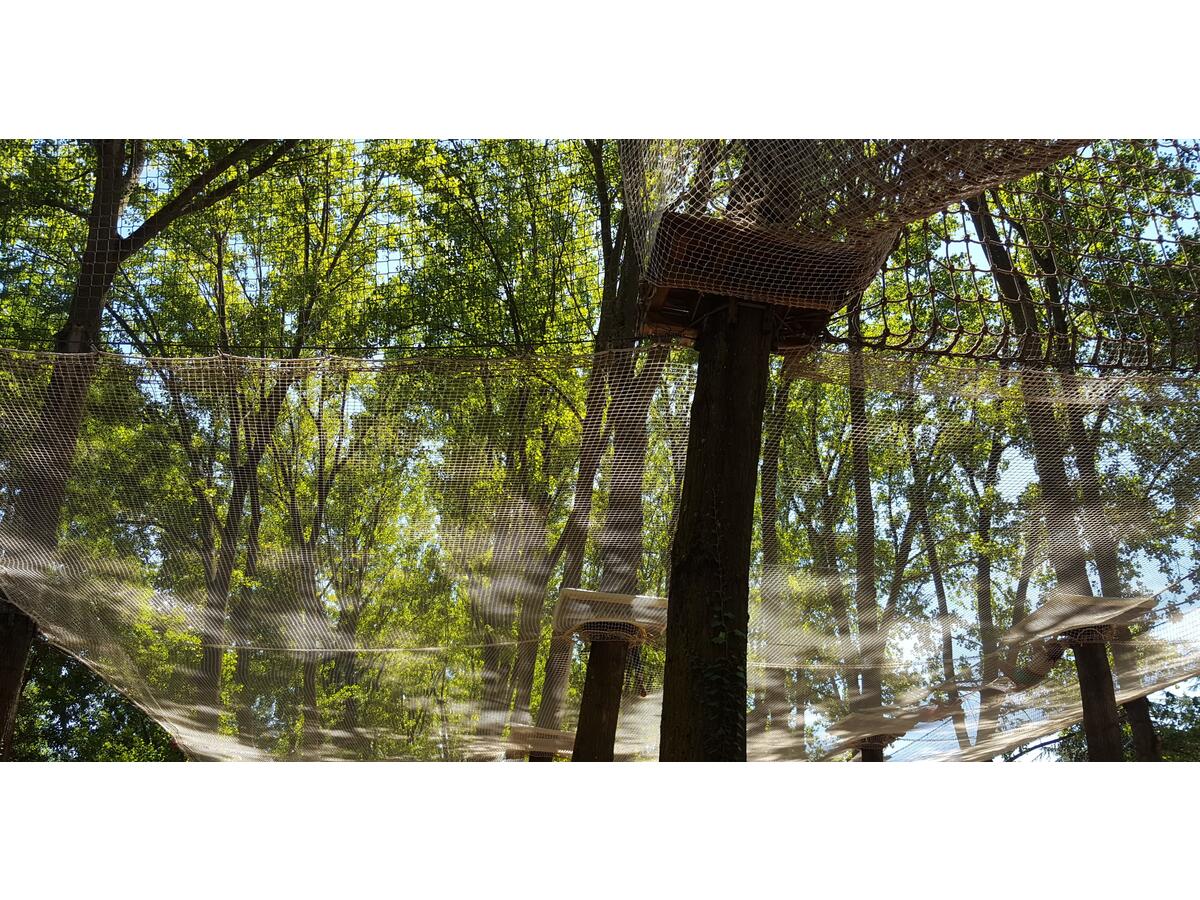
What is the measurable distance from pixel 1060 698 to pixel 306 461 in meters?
3.65

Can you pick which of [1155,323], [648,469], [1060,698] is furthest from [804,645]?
[1155,323]

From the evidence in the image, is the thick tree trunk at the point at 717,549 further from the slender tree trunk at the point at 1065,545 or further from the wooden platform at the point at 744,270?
the slender tree trunk at the point at 1065,545

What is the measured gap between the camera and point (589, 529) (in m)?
4.37

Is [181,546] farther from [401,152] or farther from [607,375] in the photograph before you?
[401,152]

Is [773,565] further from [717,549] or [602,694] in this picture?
[717,549]

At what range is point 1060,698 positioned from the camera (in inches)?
178

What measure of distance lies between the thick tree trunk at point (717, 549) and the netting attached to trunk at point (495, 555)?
980 millimetres

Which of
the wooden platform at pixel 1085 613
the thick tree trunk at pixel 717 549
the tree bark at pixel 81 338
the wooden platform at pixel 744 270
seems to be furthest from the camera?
the tree bark at pixel 81 338

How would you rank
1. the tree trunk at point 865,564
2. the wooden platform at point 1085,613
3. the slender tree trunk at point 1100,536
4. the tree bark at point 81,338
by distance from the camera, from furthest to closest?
the tree trunk at point 865,564 < the slender tree trunk at point 1100,536 < the tree bark at point 81,338 < the wooden platform at point 1085,613

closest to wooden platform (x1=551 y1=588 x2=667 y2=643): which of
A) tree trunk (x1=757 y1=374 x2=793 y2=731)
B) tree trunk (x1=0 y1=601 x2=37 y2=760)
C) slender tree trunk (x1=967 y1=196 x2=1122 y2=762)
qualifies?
tree trunk (x1=757 y1=374 x2=793 y2=731)

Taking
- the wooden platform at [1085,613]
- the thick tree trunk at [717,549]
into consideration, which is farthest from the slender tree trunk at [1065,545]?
the thick tree trunk at [717,549]

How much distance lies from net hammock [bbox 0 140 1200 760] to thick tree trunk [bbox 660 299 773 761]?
0.55 meters

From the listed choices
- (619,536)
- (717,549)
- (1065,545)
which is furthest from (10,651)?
(1065,545)

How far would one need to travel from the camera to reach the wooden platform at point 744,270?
2299 millimetres
